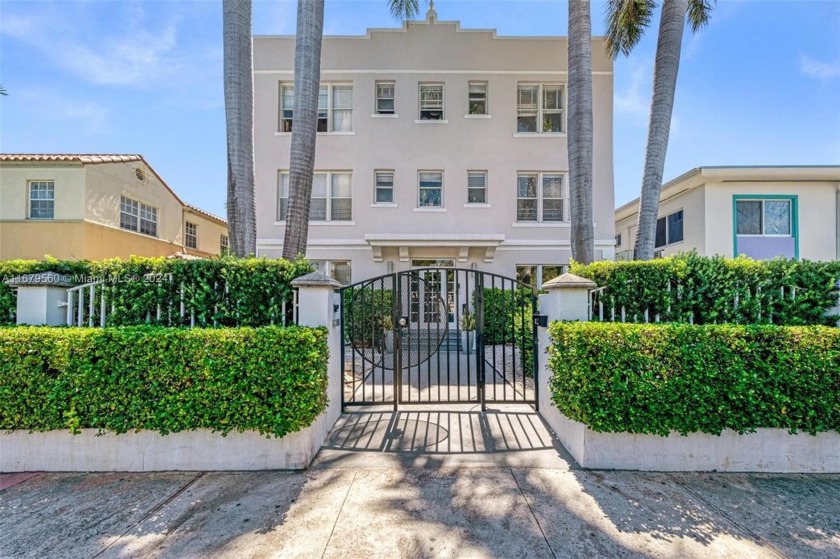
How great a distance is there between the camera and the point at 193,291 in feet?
14.7

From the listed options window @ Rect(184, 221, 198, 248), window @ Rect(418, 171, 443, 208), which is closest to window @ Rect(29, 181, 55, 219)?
window @ Rect(184, 221, 198, 248)

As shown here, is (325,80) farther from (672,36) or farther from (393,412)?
A: (393,412)

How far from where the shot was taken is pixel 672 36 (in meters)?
6.88

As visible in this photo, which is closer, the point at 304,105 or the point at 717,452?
the point at 717,452

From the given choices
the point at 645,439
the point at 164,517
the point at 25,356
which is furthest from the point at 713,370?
the point at 25,356

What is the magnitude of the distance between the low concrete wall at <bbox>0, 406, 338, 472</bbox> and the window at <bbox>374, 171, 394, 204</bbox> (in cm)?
1002

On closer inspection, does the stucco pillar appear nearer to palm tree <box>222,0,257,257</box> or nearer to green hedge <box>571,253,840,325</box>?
palm tree <box>222,0,257,257</box>

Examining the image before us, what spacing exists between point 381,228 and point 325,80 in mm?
5798

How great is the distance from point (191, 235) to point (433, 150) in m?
15.4

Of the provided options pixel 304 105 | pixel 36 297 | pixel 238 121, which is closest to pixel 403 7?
pixel 304 105

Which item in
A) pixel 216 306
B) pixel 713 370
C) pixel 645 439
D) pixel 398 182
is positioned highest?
pixel 398 182

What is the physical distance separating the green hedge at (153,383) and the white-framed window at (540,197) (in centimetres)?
1085

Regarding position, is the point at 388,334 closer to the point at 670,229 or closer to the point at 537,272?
the point at 537,272

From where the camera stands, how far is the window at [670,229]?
1417 cm
